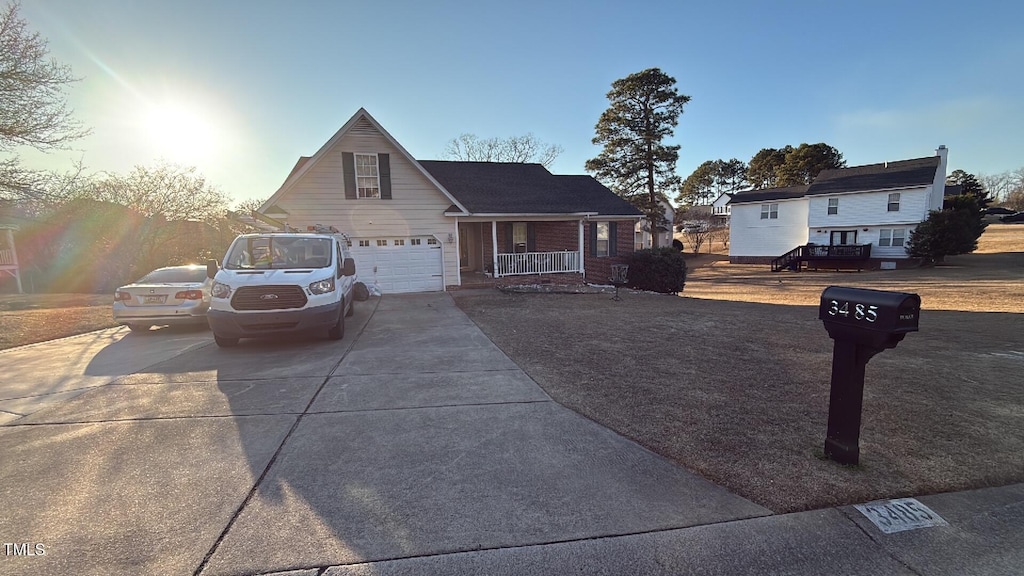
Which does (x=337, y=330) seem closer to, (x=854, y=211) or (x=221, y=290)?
(x=221, y=290)

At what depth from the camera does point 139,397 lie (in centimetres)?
473

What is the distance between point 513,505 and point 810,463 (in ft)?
7.35

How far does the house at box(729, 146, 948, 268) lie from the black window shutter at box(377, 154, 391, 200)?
101ft

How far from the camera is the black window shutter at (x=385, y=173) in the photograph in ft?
48.2

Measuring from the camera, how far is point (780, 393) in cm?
461

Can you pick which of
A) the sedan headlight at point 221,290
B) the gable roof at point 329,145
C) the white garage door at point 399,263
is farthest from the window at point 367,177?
the sedan headlight at point 221,290

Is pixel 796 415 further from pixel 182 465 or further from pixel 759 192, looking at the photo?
pixel 759 192

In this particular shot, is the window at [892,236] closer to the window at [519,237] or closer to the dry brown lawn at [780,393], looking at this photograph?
the dry brown lawn at [780,393]

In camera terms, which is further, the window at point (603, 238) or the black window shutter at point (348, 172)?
the window at point (603, 238)

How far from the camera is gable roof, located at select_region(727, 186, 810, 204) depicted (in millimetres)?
33562

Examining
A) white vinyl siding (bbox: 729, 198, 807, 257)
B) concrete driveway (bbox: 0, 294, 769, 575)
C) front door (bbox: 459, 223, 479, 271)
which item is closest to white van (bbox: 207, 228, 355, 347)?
concrete driveway (bbox: 0, 294, 769, 575)

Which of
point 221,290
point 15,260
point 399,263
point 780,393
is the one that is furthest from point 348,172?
point 15,260

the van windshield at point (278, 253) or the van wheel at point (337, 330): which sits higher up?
the van windshield at point (278, 253)

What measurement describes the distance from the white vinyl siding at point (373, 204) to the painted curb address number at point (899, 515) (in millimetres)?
14026
